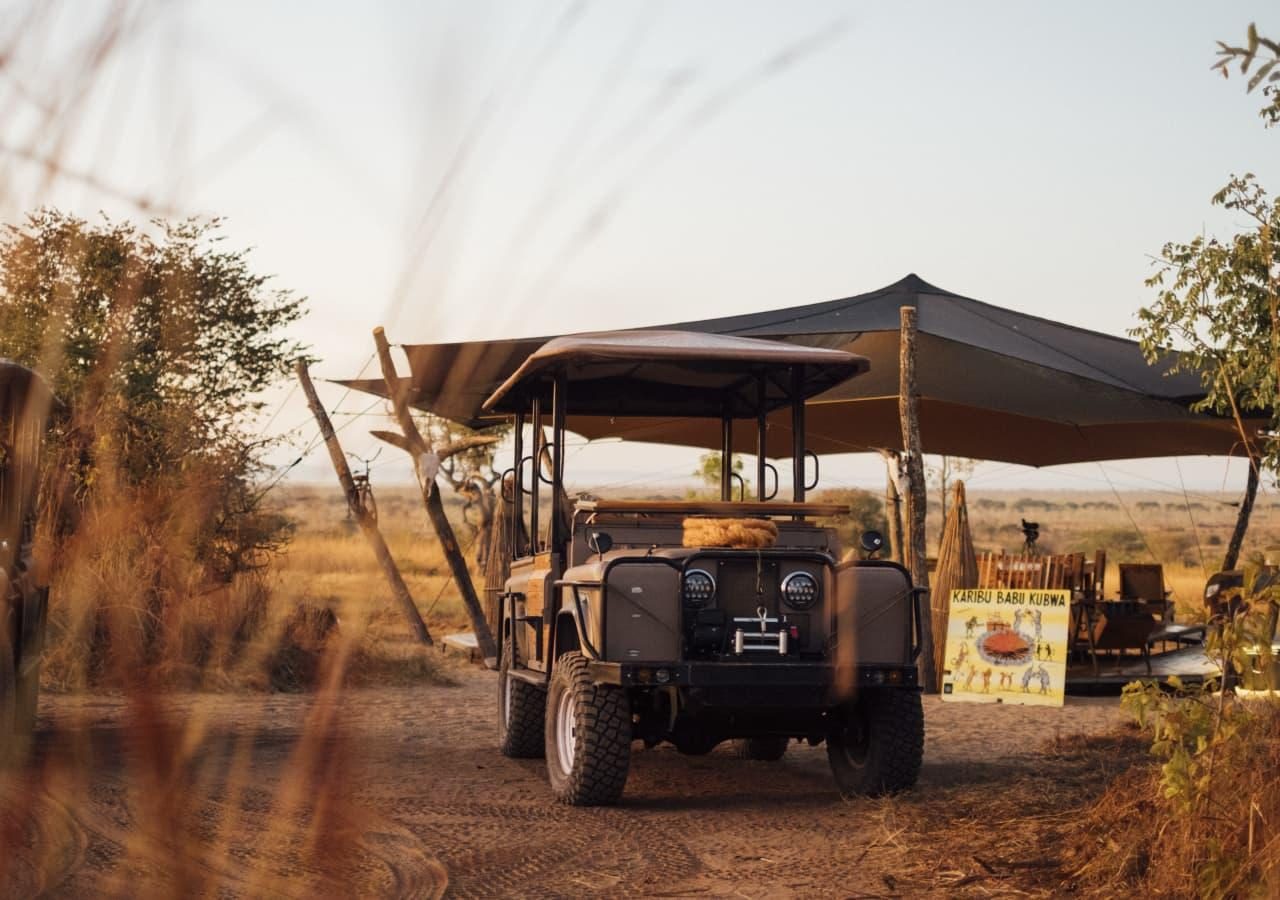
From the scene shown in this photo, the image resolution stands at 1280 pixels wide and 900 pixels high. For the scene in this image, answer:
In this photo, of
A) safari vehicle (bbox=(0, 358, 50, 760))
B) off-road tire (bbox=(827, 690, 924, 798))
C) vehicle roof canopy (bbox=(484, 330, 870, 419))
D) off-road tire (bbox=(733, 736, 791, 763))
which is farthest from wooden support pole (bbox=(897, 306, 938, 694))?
safari vehicle (bbox=(0, 358, 50, 760))

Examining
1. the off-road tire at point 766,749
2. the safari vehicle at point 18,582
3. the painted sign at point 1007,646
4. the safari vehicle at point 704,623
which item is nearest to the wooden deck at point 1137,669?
the painted sign at point 1007,646

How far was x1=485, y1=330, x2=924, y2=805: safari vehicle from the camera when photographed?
21.5 ft

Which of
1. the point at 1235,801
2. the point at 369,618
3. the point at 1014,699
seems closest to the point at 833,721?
the point at 1235,801

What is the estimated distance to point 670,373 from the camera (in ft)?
28.3

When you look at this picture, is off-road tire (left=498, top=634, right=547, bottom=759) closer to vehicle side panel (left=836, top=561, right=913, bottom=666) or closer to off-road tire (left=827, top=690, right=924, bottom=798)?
off-road tire (left=827, top=690, right=924, bottom=798)

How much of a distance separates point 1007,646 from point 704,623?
5850 mm

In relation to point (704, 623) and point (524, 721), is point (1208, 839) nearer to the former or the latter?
point (704, 623)

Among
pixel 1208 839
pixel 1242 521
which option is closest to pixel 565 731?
pixel 1208 839

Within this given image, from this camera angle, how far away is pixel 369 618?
134 centimetres

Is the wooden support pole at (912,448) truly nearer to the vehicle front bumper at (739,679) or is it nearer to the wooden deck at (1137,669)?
the wooden deck at (1137,669)

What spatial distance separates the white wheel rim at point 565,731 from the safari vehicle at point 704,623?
0.03ft

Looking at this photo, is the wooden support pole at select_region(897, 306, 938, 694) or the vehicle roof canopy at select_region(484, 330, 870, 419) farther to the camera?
the wooden support pole at select_region(897, 306, 938, 694)

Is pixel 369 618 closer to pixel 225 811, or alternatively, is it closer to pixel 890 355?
pixel 225 811

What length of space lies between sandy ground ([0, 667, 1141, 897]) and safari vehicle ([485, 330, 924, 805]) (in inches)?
12.3
